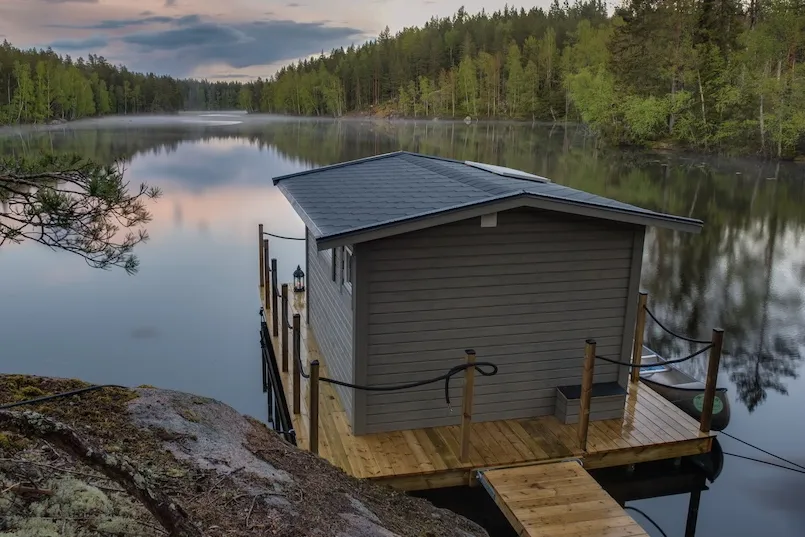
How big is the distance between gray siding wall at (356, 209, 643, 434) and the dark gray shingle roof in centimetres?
29

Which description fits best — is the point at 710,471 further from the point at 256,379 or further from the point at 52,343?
the point at 52,343

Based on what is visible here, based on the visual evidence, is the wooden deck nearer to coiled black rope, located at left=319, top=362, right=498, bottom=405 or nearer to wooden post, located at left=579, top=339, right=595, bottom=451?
wooden post, located at left=579, top=339, right=595, bottom=451

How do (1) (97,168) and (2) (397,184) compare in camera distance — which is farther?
(2) (397,184)

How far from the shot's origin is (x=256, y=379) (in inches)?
434

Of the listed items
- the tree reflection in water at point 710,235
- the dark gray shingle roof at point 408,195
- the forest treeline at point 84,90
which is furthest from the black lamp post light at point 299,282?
the forest treeline at point 84,90

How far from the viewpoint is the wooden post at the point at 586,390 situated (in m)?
6.11

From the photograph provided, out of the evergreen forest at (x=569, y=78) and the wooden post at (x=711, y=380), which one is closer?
the wooden post at (x=711, y=380)

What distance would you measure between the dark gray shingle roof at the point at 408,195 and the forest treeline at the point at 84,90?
13.9 metres

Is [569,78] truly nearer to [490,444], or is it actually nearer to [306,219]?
[306,219]

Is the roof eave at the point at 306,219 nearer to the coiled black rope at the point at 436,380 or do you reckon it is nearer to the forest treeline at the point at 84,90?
the coiled black rope at the point at 436,380

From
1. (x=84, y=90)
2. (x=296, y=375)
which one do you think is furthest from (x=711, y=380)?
(x=84, y=90)

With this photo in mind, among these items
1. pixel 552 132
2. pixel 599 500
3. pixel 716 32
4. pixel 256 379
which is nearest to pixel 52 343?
pixel 256 379

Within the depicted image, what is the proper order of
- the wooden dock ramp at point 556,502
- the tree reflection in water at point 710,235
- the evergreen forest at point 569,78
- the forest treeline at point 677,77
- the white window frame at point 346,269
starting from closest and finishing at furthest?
the wooden dock ramp at point 556,502, the white window frame at point 346,269, the tree reflection in water at point 710,235, the forest treeline at point 677,77, the evergreen forest at point 569,78

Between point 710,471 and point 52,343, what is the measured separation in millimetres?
11655
